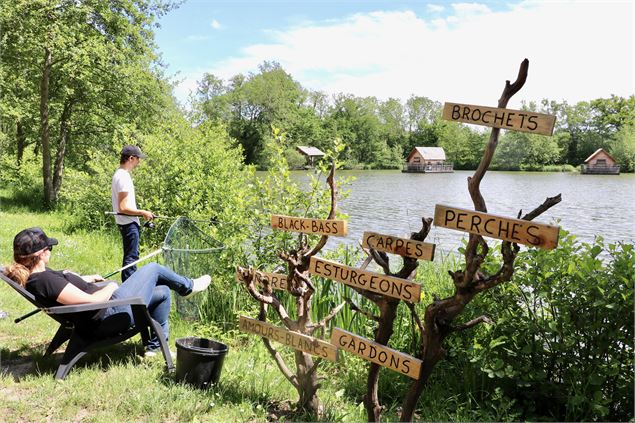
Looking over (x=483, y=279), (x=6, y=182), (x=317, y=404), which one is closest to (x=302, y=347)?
(x=317, y=404)

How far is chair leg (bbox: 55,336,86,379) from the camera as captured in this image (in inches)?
131

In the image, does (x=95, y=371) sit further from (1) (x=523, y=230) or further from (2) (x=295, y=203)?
(1) (x=523, y=230)

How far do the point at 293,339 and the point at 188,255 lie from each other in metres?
2.13

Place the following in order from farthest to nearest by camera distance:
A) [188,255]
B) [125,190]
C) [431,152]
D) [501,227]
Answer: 1. [431,152]
2. [125,190]
3. [188,255]
4. [501,227]

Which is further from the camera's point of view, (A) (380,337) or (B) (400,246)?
(A) (380,337)

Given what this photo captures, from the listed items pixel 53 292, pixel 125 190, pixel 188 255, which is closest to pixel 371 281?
pixel 53 292

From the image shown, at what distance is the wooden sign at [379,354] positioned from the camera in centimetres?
253

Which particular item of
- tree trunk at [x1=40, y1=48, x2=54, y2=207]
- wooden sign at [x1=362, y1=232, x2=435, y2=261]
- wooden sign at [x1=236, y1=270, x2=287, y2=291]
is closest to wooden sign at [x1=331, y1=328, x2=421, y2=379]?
wooden sign at [x1=362, y1=232, x2=435, y2=261]

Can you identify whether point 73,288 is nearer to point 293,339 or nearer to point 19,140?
point 293,339

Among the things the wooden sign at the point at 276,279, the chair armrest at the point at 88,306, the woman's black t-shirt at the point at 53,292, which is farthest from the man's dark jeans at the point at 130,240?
the wooden sign at the point at 276,279

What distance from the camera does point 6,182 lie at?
18.3 m

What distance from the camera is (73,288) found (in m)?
3.40

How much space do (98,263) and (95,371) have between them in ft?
13.2

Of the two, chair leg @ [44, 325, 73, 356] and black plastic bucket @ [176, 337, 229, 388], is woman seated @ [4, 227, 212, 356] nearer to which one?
chair leg @ [44, 325, 73, 356]
